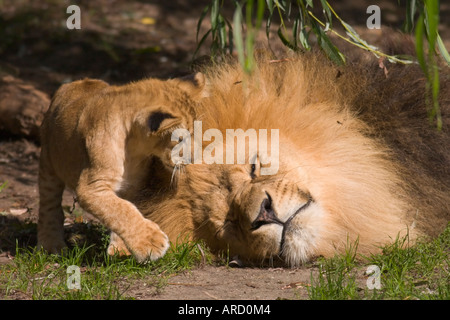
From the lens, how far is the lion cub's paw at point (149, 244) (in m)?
3.22

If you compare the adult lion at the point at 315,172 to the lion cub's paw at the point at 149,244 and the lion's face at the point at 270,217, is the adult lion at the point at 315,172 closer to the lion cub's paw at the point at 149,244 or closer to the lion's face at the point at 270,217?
the lion's face at the point at 270,217

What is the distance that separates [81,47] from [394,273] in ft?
19.6

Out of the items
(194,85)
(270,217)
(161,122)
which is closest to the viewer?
(270,217)

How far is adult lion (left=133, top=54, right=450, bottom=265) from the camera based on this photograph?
333cm

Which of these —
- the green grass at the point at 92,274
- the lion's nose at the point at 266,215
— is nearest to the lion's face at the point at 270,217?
the lion's nose at the point at 266,215

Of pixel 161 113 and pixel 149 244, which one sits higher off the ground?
pixel 161 113

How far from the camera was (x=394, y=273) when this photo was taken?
10.6 feet

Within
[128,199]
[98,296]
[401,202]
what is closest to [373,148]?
[401,202]

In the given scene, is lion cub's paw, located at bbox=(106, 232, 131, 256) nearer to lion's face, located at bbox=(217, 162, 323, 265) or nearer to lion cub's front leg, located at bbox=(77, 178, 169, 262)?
lion cub's front leg, located at bbox=(77, 178, 169, 262)

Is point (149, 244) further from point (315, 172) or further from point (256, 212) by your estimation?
point (315, 172)

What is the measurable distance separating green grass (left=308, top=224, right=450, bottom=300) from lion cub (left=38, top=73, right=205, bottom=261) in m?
0.79

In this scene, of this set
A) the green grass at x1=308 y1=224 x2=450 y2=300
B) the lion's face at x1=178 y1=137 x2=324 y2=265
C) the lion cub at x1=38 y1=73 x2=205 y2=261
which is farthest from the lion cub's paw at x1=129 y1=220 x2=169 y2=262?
the green grass at x1=308 y1=224 x2=450 y2=300

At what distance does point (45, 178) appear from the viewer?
434 cm

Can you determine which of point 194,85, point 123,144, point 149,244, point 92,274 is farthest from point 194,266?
point 194,85
